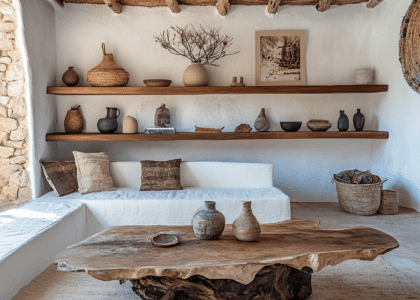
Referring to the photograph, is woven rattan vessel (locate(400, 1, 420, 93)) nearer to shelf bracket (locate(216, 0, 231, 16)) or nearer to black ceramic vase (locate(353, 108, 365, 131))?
black ceramic vase (locate(353, 108, 365, 131))

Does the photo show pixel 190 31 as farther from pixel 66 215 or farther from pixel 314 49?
pixel 66 215

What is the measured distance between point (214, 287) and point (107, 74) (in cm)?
312

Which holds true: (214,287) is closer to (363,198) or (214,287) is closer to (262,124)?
(363,198)

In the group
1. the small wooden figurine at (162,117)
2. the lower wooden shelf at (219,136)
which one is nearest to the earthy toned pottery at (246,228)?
the lower wooden shelf at (219,136)

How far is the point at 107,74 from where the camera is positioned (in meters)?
4.43

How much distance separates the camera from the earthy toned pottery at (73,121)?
15.0 ft

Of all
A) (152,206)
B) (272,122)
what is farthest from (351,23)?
(152,206)

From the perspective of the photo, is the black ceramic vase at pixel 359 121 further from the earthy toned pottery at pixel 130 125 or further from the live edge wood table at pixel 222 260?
the earthy toned pottery at pixel 130 125

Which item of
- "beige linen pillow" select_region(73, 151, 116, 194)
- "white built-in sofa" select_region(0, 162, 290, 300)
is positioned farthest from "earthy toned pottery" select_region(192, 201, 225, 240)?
"beige linen pillow" select_region(73, 151, 116, 194)

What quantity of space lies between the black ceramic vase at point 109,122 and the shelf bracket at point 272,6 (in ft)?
7.18

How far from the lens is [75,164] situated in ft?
13.5

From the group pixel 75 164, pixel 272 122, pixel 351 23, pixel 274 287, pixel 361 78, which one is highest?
pixel 351 23

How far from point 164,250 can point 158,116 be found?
2738 mm

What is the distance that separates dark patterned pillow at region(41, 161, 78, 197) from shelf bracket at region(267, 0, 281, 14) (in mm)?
2870
